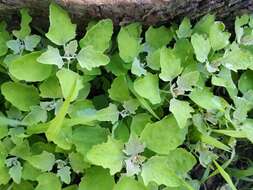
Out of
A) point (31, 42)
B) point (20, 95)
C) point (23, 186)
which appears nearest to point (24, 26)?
point (31, 42)

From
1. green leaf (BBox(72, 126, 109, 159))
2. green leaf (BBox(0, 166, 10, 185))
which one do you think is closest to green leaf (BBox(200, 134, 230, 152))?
green leaf (BBox(72, 126, 109, 159))

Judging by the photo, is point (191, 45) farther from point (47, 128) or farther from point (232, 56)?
point (47, 128)

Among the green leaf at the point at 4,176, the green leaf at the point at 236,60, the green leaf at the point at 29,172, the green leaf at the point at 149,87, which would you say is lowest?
the green leaf at the point at 4,176

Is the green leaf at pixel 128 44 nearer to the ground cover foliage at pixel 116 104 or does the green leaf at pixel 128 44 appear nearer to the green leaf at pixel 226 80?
the ground cover foliage at pixel 116 104

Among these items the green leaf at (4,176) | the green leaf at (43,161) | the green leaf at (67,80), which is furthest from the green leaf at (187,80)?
the green leaf at (4,176)

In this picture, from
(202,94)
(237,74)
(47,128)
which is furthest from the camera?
(237,74)

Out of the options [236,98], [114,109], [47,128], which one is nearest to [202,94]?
[236,98]

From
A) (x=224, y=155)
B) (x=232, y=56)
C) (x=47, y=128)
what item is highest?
(x=232, y=56)
